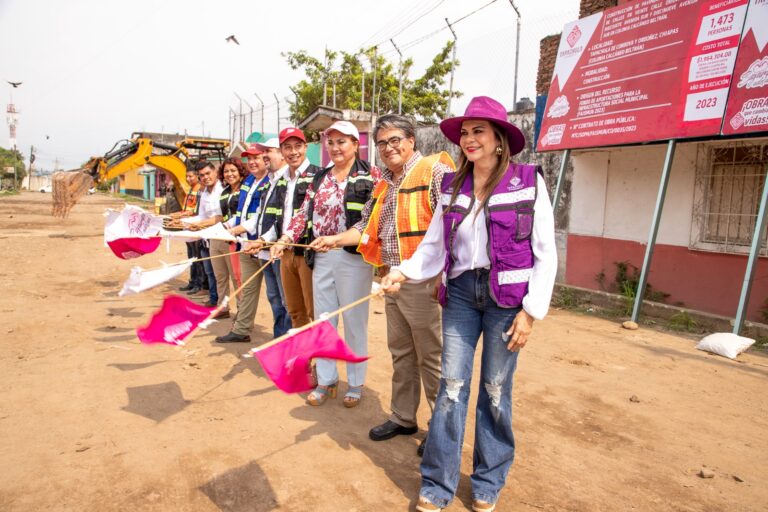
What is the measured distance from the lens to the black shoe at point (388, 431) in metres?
3.60

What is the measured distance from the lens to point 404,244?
336 cm

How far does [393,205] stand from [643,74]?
20.4 ft

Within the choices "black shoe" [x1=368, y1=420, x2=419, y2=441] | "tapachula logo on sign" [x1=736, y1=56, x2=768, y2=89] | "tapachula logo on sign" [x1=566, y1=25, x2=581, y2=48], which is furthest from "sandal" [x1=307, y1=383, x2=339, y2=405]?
"tapachula logo on sign" [x1=566, y1=25, x2=581, y2=48]

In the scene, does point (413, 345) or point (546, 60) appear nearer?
point (413, 345)

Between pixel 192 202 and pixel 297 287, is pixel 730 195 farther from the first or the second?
pixel 192 202

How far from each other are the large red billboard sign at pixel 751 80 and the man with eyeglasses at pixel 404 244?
5.02 metres

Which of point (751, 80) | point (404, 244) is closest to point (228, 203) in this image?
point (404, 244)

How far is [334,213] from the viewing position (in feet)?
13.5

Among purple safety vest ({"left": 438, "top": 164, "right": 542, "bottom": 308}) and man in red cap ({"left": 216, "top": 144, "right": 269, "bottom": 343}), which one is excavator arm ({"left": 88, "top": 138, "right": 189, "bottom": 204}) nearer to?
man in red cap ({"left": 216, "top": 144, "right": 269, "bottom": 343})

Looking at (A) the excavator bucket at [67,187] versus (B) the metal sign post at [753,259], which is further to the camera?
(A) the excavator bucket at [67,187]

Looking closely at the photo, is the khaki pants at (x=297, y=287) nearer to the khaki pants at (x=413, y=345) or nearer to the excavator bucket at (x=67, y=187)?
the khaki pants at (x=413, y=345)

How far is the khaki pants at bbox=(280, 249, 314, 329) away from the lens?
451 cm

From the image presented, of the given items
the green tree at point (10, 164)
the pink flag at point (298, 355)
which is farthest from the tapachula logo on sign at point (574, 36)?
the green tree at point (10, 164)

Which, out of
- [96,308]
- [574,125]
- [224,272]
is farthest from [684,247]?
[96,308]
